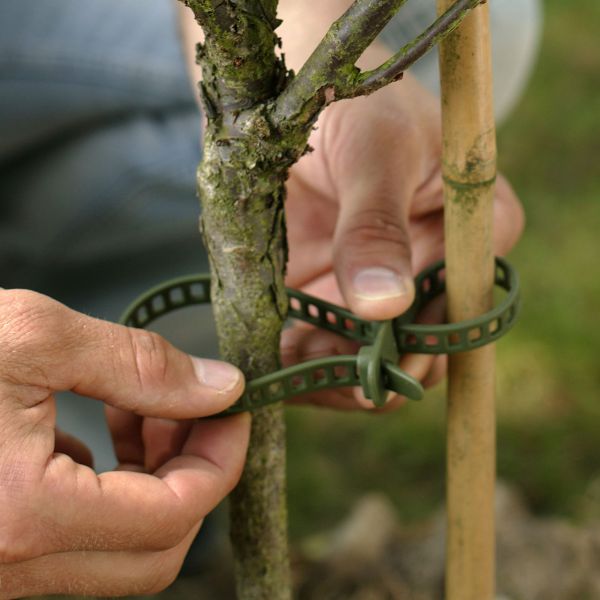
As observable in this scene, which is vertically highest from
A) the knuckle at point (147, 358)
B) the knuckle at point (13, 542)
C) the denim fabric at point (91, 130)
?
the denim fabric at point (91, 130)

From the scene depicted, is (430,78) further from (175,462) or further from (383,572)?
(175,462)

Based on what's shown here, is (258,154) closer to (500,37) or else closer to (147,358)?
(147,358)

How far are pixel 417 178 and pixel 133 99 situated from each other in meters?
0.88

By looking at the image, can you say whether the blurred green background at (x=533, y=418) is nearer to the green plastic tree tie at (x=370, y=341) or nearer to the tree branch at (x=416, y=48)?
the green plastic tree tie at (x=370, y=341)

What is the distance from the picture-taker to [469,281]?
3.13 ft

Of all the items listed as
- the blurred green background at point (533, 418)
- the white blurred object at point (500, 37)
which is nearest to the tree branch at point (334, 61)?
the white blurred object at point (500, 37)

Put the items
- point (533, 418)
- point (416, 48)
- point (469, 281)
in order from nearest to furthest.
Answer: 1. point (416, 48)
2. point (469, 281)
3. point (533, 418)

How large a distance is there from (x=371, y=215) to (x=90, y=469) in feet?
1.43

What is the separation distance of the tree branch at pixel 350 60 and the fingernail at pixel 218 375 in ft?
0.80

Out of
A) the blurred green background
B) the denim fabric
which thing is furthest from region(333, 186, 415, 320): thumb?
the blurred green background

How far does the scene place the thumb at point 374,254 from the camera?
966 mm

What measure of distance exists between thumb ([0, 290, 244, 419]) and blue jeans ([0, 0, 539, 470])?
102 centimetres

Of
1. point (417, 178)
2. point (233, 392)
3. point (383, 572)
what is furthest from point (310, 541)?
point (233, 392)

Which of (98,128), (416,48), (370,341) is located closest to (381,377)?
(370,341)
